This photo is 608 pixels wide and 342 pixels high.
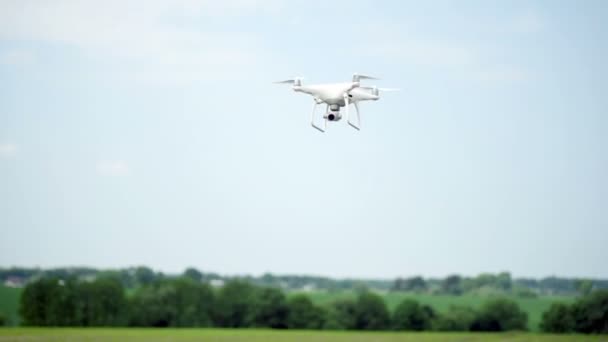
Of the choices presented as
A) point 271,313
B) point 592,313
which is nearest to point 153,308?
point 271,313

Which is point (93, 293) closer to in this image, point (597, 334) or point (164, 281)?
point (164, 281)

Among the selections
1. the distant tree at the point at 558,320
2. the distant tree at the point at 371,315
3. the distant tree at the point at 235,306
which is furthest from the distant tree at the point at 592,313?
the distant tree at the point at 235,306

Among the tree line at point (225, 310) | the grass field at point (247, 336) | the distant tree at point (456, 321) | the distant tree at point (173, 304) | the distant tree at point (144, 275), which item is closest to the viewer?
the grass field at point (247, 336)

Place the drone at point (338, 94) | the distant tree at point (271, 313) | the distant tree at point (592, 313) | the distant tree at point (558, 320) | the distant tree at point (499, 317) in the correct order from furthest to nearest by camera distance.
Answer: the distant tree at point (271, 313), the distant tree at point (499, 317), the distant tree at point (558, 320), the distant tree at point (592, 313), the drone at point (338, 94)

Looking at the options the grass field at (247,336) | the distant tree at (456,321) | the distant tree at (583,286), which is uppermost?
the distant tree at (583,286)

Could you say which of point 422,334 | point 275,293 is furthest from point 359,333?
point 275,293

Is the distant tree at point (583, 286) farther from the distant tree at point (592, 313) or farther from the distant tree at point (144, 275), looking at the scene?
the distant tree at point (144, 275)
